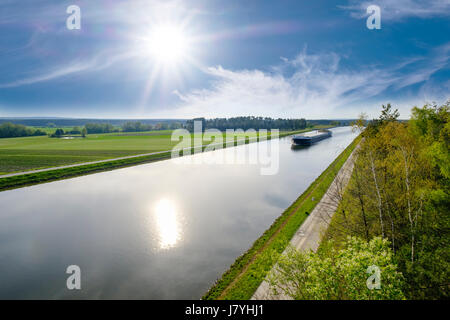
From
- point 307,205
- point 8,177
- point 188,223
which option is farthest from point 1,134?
point 307,205

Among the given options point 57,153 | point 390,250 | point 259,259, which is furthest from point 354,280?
point 57,153

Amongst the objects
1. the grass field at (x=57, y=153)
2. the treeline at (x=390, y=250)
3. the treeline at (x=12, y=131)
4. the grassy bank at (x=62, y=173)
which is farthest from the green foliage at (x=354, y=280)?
the treeline at (x=12, y=131)

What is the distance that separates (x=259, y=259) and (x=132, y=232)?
11742 mm

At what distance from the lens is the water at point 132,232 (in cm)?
1361

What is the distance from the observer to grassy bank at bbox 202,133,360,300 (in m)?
12.2

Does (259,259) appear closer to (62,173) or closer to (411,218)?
(411,218)

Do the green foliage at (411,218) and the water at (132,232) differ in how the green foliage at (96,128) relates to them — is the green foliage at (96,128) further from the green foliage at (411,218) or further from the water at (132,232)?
the green foliage at (411,218)

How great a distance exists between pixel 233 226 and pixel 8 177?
3974 cm

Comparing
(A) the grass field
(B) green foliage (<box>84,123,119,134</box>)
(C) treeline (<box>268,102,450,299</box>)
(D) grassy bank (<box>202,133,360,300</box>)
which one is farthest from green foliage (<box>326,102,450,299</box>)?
(B) green foliage (<box>84,123,119,134</box>)

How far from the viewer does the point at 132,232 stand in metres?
19.6

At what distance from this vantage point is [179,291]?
12844mm

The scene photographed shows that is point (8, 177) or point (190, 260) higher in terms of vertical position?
point (8, 177)

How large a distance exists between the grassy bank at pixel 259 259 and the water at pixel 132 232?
2.78 feet

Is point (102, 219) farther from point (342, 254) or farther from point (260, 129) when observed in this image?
point (260, 129)
